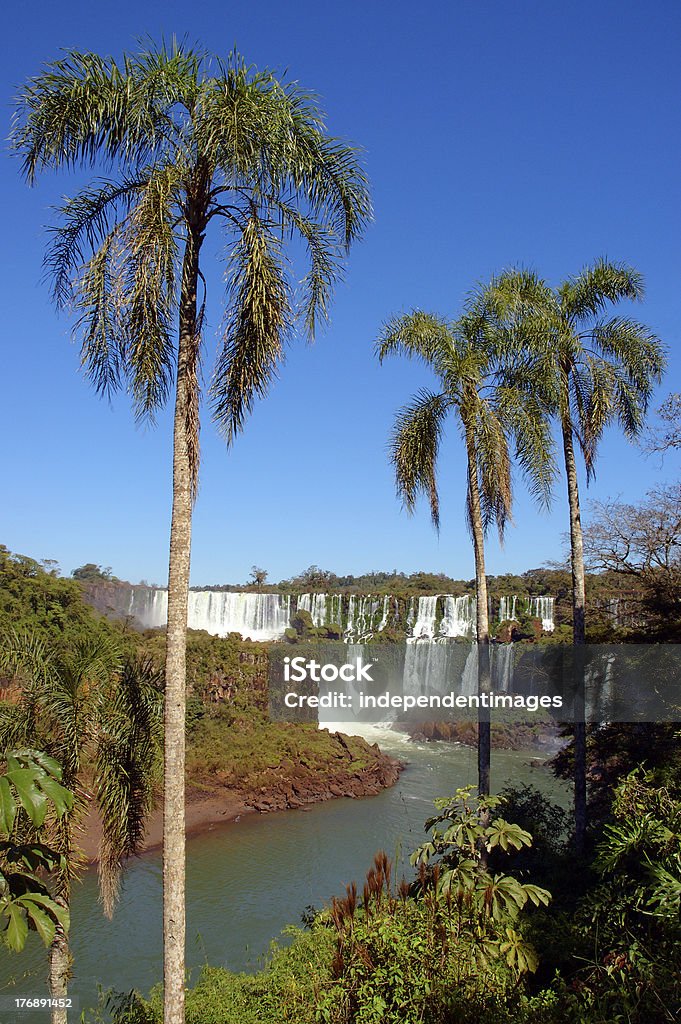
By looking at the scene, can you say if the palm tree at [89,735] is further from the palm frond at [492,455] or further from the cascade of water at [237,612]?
the cascade of water at [237,612]

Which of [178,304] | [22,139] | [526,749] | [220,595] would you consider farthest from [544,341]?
[220,595]

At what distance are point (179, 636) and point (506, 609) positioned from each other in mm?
26834

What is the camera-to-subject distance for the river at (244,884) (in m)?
9.63

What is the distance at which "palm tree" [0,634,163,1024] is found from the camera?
5816 millimetres

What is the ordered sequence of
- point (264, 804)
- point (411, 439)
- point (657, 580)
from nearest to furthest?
point (411, 439) < point (657, 580) < point (264, 804)

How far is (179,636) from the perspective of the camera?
485 cm

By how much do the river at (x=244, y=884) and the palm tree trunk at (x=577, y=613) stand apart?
2.28 meters

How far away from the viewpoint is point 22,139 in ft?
16.3

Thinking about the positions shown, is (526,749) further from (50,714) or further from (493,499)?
(50,714)

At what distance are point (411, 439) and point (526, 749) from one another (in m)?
20.5

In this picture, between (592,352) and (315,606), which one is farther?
(315,606)

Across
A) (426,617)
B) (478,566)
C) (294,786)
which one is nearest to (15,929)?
(478,566)

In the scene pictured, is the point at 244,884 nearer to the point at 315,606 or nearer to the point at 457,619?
the point at 457,619

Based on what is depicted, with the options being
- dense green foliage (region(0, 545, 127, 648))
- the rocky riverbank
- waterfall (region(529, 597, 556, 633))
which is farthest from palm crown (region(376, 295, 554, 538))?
waterfall (region(529, 597, 556, 633))
